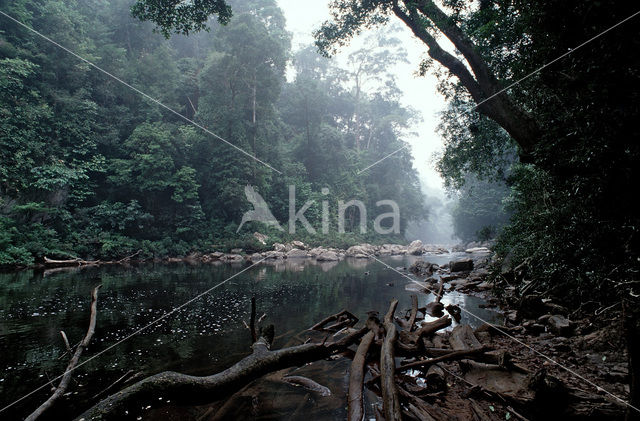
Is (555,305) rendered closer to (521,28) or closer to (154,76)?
(521,28)

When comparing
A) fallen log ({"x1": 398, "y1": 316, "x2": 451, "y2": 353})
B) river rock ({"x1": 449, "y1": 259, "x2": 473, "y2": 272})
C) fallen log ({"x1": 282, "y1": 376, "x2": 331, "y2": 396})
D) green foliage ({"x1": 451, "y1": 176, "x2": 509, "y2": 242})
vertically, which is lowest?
river rock ({"x1": 449, "y1": 259, "x2": 473, "y2": 272})

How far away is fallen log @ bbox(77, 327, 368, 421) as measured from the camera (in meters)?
1.74

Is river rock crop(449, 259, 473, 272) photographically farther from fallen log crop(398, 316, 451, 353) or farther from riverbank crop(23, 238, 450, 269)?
riverbank crop(23, 238, 450, 269)

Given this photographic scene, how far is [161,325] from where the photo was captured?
18.7 ft

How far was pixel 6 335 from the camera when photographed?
4.91m

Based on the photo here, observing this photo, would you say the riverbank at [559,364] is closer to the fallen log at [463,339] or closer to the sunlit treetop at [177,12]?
the fallen log at [463,339]

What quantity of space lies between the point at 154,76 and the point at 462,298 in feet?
96.6

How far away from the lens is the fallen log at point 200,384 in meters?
1.74

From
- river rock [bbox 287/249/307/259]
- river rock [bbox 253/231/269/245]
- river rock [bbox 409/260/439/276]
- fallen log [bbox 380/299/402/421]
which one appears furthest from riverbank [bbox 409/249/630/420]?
river rock [bbox 253/231/269/245]

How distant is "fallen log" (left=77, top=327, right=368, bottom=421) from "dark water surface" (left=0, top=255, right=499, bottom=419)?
49 centimetres

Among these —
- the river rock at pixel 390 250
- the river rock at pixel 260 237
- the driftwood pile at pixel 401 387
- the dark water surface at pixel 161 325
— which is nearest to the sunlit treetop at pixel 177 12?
the dark water surface at pixel 161 325

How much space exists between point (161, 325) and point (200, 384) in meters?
4.36

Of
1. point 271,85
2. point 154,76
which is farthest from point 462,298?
point 154,76

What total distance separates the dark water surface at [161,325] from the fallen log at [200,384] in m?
0.49
